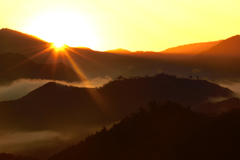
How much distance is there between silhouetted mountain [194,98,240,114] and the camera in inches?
5576

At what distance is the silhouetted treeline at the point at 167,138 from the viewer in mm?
52062

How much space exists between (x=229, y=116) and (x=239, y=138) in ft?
25.3

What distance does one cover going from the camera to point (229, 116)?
59156 millimetres

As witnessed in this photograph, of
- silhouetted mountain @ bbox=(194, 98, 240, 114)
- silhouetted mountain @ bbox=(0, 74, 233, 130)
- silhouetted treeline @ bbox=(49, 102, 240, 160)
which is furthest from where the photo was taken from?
silhouetted mountain @ bbox=(194, 98, 240, 114)

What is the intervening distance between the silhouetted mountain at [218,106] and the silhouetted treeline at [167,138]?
226ft

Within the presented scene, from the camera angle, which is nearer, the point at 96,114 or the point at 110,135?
the point at 110,135

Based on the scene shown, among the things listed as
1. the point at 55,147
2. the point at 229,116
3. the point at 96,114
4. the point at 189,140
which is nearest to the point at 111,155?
the point at 189,140

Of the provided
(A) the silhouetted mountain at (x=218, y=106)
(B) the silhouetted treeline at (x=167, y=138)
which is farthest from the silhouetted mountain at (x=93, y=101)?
(B) the silhouetted treeline at (x=167, y=138)

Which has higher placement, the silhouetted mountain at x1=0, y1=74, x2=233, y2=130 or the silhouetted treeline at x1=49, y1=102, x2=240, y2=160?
the silhouetted mountain at x1=0, y1=74, x2=233, y2=130

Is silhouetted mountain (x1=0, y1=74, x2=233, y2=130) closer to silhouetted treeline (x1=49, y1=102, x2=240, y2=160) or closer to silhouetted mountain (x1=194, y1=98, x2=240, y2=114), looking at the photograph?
silhouetted mountain (x1=194, y1=98, x2=240, y2=114)

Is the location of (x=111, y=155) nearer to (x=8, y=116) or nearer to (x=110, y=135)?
(x=110, y=135)

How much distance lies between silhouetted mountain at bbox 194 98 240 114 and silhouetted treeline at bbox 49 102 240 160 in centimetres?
6904

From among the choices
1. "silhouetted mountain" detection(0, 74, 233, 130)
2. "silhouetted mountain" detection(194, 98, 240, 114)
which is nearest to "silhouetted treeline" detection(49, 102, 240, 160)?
"silhouetted mountain" detection(0, 74, 233, 130)

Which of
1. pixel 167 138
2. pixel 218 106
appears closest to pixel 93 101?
pixel 218 106
